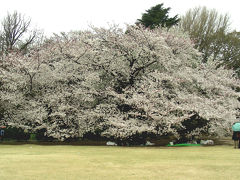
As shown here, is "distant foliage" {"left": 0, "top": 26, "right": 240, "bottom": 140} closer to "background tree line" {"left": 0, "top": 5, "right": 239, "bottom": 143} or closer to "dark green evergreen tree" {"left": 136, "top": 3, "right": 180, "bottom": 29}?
"background tree line" {"left": 0, "top": 5, "right": 239, "bottom": 143}

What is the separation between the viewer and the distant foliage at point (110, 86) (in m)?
17.7

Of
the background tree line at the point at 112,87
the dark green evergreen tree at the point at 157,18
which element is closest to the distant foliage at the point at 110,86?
the background tree line at the point at 112,87

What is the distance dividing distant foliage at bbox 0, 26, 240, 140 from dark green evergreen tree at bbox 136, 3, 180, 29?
44.8 ft

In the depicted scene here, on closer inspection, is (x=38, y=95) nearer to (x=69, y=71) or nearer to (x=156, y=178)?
(x=69, y=71)

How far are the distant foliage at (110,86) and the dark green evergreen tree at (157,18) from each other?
44.8 ft

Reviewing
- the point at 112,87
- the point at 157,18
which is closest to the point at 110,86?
the point at 112,87

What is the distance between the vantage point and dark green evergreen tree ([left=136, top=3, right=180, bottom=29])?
109 ft

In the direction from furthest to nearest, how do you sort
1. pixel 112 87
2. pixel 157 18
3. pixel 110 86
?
pixel 157 18 → pixel 110 86 → pixel 112 87

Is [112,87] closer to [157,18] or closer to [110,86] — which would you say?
[110,86]

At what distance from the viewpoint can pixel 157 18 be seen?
3406 cm

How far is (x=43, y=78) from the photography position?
19781 millimetres

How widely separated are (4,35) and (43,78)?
16.2m

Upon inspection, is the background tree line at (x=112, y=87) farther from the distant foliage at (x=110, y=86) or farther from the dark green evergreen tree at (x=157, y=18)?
the dark green evergreen tree at (x=157, y=18)

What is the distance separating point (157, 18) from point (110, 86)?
56.9ft
